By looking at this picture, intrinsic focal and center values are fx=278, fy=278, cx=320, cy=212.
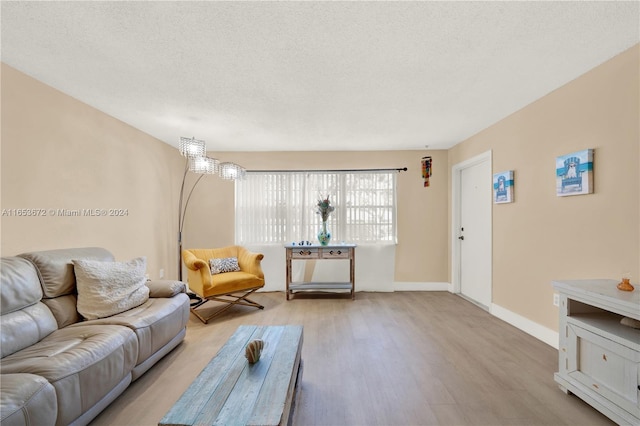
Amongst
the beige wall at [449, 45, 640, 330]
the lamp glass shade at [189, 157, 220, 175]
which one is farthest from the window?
the beige wall at [449, 45, 640, 330]

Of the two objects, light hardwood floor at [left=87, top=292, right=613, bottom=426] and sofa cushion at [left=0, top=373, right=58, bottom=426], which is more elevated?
sofa cushion at [left=0, top=373, right=58, bottom=426]

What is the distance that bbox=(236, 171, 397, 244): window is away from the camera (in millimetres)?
4707

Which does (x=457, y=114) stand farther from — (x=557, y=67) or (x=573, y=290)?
(x=573, y=290)

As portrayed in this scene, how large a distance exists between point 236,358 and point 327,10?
202cm

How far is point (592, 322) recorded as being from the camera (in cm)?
179

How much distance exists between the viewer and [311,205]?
4.70 m

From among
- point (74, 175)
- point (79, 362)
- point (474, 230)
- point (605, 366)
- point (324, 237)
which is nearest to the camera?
point (79, 362)

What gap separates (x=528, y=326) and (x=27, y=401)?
12.6 feet

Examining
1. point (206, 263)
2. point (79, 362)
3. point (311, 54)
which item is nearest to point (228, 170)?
point (206, 263)

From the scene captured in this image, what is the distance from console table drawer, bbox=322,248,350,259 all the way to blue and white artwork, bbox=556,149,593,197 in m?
2.60

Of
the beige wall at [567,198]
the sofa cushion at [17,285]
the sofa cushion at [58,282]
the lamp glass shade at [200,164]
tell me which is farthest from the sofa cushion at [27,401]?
the beige wall at [567,198]

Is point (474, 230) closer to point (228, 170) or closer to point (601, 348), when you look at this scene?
point (601, 348)

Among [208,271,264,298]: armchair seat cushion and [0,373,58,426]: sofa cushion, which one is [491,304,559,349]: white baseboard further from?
[0,373,58,426]: sofa cushion

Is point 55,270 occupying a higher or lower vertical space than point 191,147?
lower
